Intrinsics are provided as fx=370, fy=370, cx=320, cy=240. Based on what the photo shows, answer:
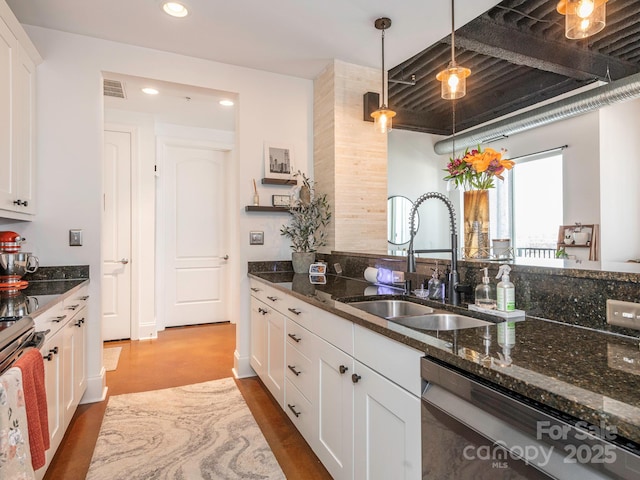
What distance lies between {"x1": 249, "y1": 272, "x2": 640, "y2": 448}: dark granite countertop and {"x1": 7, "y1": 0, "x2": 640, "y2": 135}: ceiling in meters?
2.07

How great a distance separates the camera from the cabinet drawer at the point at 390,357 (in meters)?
1.09

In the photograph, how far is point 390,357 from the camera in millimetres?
1213

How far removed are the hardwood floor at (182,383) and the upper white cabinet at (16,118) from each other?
4.47 feet

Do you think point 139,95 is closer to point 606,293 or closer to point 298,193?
point 298,193

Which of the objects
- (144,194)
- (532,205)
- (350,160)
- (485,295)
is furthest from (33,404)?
(532,205)

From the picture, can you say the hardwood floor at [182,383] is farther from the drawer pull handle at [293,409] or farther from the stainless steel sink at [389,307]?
the stainless steel sink at [389,307]

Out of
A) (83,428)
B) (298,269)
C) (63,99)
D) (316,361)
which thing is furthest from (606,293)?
(63,99)

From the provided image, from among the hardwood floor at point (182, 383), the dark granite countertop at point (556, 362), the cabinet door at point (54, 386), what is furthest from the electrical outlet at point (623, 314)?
the cabinet door at point (54, 386)

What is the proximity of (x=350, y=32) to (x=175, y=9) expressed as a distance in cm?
118

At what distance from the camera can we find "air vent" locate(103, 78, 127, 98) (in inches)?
131

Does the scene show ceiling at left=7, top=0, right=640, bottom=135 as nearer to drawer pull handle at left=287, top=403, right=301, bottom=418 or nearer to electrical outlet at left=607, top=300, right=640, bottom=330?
electrical outlet at left=607, top=300, right=640, bottom=330

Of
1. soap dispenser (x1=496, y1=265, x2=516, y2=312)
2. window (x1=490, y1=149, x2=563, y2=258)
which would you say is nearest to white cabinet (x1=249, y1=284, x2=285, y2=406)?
soap dispenser (x1=496, y1=265, x2=516, y2=312)

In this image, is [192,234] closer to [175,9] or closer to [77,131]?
[77,131]

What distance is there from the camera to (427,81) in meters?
4.43
